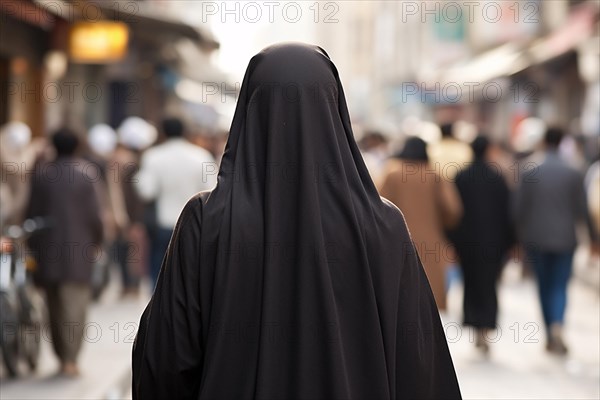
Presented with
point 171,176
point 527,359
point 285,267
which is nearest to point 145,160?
point 171,176

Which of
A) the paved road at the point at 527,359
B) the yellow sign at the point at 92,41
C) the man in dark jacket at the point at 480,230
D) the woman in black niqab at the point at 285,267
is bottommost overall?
the paved road at the point at 527,359

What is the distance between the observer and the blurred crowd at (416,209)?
9461 millimetres

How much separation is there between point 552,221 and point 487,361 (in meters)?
1.43

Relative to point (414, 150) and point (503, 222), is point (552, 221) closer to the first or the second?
point (503, 222)

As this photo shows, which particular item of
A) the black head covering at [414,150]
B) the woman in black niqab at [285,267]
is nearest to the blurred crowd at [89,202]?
the black head covering at [414,150]

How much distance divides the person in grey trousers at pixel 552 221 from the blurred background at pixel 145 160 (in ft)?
0.33

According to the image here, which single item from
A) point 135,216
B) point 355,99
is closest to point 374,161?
point 135,216

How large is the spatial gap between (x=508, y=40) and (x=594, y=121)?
18916 millimetres

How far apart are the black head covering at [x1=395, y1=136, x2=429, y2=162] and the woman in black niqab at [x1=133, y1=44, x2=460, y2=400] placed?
710 cm

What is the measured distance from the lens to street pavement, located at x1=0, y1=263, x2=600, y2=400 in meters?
9.05

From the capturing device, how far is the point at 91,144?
16.2m

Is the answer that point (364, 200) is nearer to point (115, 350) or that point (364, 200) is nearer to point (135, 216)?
point (115, 350)

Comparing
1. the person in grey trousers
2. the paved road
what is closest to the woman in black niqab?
the paved road

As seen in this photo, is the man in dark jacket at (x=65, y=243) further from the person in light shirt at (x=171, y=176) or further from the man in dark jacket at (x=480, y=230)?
the man in dark jacket at (x=480, y=230)
